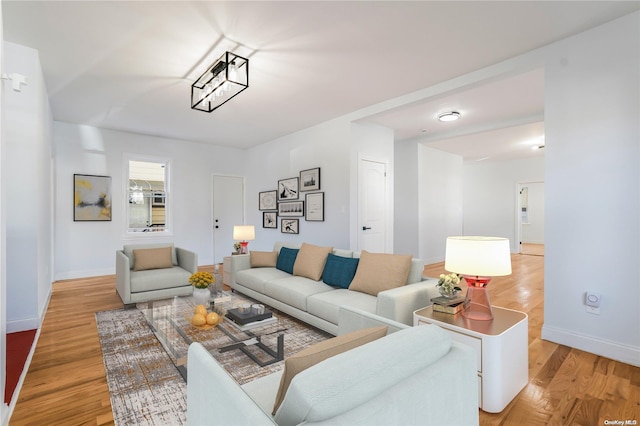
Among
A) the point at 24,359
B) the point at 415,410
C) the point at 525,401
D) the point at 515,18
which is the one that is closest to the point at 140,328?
the point at 24,359

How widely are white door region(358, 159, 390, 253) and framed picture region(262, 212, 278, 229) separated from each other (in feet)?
6.86

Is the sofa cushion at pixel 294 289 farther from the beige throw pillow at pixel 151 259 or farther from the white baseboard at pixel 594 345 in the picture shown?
the white baseboard at pixel 594 345

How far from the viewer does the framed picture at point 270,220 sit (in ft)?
21.1

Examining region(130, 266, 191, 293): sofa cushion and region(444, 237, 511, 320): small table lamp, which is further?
region(130, 266, 191, 293): sofa cushion

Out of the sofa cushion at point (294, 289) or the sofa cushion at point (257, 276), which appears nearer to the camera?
the sofa cushion at point (294, 289)

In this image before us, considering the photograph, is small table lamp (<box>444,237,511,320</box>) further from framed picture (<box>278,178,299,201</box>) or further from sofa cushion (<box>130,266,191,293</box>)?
framed picture (<box>278,178,299,201</box>)

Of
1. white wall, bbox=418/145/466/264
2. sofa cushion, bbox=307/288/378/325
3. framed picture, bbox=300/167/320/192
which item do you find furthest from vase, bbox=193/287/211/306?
white wall, bbox=418/145/466/264

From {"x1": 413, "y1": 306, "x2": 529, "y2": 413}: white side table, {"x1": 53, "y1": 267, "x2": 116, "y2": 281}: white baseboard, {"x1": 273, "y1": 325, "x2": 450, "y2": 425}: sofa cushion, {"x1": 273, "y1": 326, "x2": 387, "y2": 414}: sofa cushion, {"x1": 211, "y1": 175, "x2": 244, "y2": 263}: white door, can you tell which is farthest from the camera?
{"x1": 211, "y1": 175, "x2": 244, "y2": 263}: white door

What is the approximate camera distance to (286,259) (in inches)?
159

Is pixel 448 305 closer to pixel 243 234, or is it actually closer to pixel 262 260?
pixel 262 260

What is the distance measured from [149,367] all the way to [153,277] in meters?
1.68

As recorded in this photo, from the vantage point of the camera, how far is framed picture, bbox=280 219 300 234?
19.1 feet

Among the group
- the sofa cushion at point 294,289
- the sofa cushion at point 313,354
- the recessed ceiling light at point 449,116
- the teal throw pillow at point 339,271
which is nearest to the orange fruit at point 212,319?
the sofa cushion at point 294,289

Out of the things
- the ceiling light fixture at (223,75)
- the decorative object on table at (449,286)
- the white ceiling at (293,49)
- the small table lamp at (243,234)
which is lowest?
the decorative object on table at (449,286)
